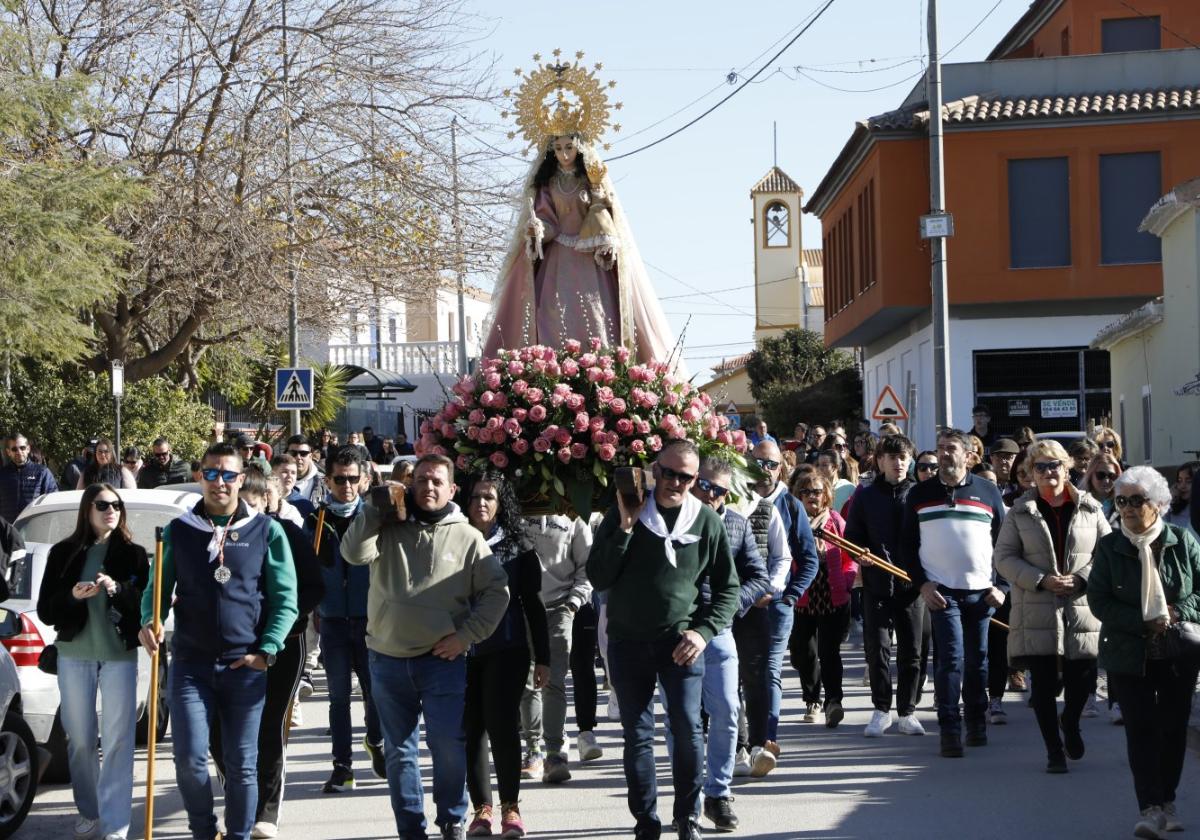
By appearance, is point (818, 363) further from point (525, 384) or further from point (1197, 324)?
point (525, 384)

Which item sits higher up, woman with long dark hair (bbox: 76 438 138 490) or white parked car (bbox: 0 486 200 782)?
woman with long dark hair (bbox: 76 438 138 490)

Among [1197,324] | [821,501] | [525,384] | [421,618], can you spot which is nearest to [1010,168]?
[1197,324]

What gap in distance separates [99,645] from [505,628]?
1.89 metres

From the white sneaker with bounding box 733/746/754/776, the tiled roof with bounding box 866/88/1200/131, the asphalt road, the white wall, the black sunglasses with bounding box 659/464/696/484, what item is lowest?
the asphalt road

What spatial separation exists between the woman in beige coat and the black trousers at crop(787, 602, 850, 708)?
2202mm

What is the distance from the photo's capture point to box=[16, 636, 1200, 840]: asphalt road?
28.4 feet

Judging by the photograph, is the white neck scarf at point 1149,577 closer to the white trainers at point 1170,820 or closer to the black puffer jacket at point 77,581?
the white trainers at point 1170,820

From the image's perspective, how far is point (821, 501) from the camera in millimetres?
12531

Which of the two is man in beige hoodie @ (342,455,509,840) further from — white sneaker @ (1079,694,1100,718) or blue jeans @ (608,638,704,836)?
white sneaker @ (1079,694,1100,718)

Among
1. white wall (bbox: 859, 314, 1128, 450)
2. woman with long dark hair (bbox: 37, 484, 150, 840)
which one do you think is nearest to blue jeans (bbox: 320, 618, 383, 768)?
woman with long dark hair (bbox: 37, 484, 150, 840)

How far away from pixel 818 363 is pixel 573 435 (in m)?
64.4

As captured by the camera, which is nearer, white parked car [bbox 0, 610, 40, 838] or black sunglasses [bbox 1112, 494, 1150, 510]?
black sunglasses [bbox 1112, 494, 1150, 510]

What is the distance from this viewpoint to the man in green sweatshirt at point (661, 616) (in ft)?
25.9

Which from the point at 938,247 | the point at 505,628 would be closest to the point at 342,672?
the point at 505,628
